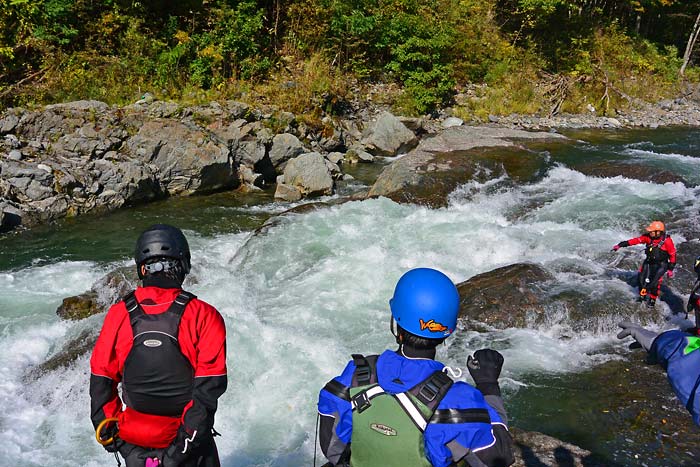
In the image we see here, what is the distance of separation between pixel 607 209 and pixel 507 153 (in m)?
3.62

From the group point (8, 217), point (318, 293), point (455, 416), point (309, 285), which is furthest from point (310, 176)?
point (455, 416)

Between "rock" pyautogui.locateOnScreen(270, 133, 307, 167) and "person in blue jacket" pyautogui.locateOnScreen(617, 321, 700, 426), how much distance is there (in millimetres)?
11805

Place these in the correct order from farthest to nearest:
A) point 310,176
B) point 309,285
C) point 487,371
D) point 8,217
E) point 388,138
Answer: point 388,138
point 310,176
point 8,217
point 309,285
point 487,371

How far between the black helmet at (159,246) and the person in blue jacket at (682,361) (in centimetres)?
215

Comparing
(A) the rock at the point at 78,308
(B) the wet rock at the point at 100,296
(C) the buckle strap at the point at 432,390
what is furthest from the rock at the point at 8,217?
(C) the buckle strap at the point at 432,390

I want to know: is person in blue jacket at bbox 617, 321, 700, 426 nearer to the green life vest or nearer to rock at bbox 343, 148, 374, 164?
the green life vest

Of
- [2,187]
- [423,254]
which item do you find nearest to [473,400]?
[423,254]

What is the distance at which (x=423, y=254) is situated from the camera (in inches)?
341

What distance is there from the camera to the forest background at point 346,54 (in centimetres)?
1423

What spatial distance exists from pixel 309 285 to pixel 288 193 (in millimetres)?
4430

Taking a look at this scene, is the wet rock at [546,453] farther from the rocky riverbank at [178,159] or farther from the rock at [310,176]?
the rock at [310,176]

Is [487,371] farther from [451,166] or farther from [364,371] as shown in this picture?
[451,166]

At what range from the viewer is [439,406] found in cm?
186

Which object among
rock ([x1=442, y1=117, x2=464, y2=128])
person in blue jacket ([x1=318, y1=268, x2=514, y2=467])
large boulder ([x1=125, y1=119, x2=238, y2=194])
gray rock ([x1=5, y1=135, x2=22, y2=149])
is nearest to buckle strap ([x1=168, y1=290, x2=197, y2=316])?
person in blue jacket ([x1=318, y1=268, x2=514, y2=467])
